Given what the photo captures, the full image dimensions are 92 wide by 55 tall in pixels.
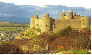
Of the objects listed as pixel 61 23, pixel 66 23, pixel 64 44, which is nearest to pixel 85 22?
pixel 66 23

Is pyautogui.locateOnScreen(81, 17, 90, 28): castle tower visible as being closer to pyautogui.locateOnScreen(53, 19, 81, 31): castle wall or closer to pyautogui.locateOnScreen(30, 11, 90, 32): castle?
pyautogui.locateOnScreen(30, 11, 90, 32): castle

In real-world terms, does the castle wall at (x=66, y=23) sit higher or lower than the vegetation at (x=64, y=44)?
lower

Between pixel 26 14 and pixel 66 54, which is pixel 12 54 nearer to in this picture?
pixel 66 54

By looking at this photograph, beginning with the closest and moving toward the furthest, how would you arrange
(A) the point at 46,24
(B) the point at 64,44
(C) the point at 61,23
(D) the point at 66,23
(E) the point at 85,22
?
(B) the point at 64,44 → (A) the point at 46,24 → (E) the point at 85,22 → (D) the point at 66,23 → (C) the point at 61,23

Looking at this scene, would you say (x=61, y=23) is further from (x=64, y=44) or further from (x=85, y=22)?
(x=64, y=44)

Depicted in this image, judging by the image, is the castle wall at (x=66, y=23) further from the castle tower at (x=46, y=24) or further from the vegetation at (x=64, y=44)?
the vegetation at (x=64, y=44)

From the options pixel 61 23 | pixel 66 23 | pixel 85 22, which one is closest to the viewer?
pixel 85 22

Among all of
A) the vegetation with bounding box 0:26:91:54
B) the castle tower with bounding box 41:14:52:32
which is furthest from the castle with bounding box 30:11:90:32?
the vegetation with bounding box 0:26:91:54

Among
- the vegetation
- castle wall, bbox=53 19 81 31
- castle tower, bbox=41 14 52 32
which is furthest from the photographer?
castle wall, bbox=53 19 81 31

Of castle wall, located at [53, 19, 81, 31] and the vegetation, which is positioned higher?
the vegetation

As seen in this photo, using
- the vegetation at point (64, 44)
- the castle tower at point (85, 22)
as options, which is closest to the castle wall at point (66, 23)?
the castle tower at point (85, 22)

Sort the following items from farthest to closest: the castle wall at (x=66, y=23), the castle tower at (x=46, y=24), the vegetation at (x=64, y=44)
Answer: the castle wall at (x=66, y=23) < the castle tower at (x=46, y=24) < the vegetation at (x=64, y=44)

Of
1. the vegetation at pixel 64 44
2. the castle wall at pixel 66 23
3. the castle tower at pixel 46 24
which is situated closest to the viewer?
the vegetation at pixel 64 44

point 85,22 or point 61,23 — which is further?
point 61,23
